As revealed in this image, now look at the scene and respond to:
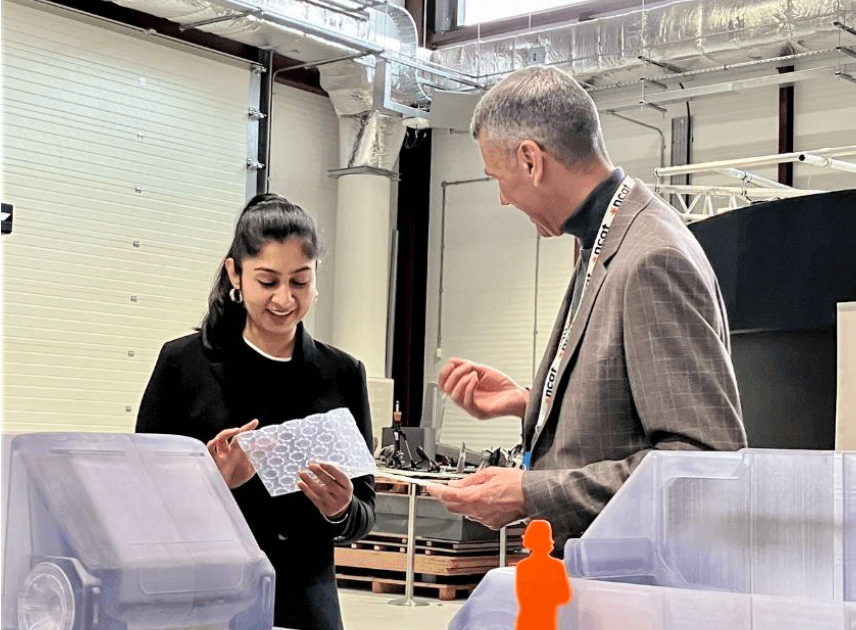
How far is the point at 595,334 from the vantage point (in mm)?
1652

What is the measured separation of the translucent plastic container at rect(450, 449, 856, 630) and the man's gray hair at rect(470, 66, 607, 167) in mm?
736

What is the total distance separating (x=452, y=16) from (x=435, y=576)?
5.76m

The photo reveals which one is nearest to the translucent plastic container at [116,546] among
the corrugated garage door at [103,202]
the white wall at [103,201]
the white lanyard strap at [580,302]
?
the white lanyard strap at [580,302]

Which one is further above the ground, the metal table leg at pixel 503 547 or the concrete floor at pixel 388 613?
the metal table leg at pixel 503 547

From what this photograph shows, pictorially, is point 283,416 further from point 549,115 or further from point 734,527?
point 734,527

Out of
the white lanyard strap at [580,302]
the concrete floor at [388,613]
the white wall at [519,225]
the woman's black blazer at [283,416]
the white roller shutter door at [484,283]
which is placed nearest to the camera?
the white lanyard strap at [580,302]

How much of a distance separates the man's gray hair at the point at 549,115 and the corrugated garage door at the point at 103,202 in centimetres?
724

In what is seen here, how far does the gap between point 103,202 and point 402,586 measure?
3.85m

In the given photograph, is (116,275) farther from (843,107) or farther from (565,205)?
(565,205)

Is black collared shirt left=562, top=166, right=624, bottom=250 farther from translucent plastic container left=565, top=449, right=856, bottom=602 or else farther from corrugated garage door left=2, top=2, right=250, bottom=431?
corrugated garage door left=2, top=2, right=250, bottom=431

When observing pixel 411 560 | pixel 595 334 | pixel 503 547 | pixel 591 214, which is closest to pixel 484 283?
pixel 503 547

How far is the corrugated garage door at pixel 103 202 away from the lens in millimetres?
8820

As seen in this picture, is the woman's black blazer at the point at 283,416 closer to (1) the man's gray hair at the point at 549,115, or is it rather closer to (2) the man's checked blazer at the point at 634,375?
(2) the man's checked blazer at the point at 634,375

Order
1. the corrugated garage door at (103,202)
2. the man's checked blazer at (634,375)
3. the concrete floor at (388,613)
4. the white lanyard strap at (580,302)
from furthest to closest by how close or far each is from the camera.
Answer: the corrugated garage door at (103,202) < the concrete floor at (388,613) < the white lanyard strap at (580,302) < the man's checked blazer at (634,375)
